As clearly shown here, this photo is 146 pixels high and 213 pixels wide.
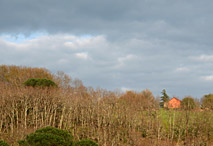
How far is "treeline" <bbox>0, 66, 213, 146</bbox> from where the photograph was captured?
2083cm

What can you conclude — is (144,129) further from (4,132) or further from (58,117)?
(4,132)

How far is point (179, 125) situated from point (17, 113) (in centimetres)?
1386

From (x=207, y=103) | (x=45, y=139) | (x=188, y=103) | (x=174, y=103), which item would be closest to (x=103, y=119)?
(x=174, y=103)

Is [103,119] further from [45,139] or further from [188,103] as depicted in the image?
[45,139]

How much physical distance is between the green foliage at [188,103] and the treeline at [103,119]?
385 mm

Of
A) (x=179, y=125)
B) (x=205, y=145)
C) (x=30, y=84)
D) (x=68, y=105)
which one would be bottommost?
(x=205, y=145)

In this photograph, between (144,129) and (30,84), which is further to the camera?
(30,84)

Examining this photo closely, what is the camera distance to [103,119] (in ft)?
75.0

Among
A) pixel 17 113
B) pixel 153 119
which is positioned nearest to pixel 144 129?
pixel 153 119

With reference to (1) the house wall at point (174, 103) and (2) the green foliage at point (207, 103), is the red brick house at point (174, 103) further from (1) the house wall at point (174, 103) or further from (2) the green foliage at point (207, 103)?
(2) the green foliage at point (207, 103)

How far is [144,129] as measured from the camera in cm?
2295

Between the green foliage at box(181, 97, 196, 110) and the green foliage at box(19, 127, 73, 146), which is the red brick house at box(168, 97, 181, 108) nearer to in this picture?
the green foliage at box(181, 97, 196, 110)

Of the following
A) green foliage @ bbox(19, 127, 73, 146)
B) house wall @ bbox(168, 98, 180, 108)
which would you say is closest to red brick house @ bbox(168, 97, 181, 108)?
house wall @ bbox(168, 98, 180, 108)

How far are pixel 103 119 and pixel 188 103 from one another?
24.5ft
